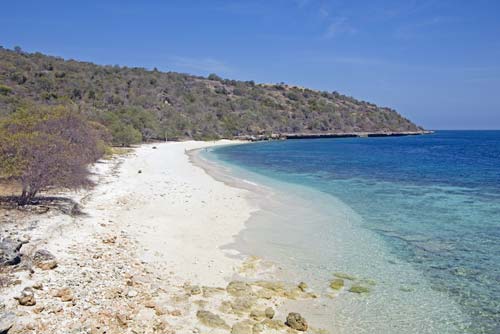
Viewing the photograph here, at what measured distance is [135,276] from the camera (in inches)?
338

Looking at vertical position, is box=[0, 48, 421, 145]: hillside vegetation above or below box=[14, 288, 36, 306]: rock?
above

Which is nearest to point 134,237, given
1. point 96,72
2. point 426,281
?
point 426,281

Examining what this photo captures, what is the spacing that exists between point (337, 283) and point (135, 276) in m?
4.76

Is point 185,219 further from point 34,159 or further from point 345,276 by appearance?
point 345,276

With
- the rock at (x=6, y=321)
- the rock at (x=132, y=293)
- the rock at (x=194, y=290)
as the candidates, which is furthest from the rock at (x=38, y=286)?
the rock at (x=194, y=290)

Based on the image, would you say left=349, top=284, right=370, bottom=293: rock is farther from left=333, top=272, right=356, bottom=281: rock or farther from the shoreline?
left=333, top=272, right=356, bottom=281: rock

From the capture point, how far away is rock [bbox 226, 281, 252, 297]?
8.28 m

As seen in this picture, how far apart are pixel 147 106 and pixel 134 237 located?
7539 centimetres

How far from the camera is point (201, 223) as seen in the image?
14250mm

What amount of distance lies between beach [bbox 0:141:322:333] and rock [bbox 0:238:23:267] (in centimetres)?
17

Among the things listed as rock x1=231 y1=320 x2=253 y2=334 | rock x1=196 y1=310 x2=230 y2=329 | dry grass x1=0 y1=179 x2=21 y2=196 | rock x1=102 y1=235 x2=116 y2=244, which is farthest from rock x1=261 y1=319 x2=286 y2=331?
dry grass x1=0 y1=179 x2=21 y2=196

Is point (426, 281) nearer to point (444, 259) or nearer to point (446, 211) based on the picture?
point (444, 259)

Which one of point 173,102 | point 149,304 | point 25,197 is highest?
point 173,102

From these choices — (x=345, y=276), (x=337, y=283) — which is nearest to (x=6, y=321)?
(x=337, y=283)
